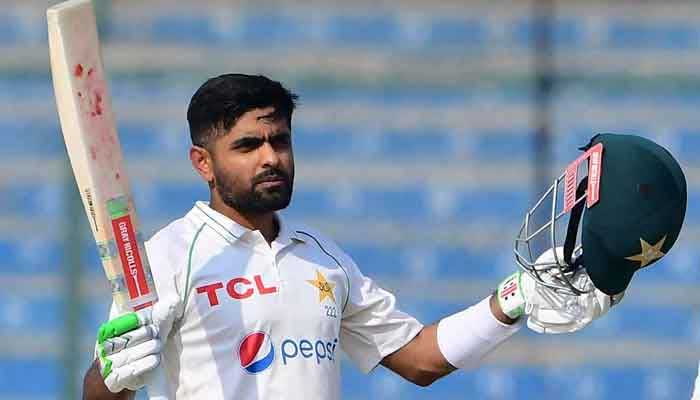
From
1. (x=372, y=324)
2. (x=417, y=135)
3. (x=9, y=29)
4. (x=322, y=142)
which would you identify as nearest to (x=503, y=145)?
(x=417, y=135)

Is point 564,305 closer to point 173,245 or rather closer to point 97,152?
point 173,245

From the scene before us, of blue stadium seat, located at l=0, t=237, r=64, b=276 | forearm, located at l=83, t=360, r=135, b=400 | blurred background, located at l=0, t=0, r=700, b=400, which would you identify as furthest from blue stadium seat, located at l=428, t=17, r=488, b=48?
forearm, located at l=83, t=360, r=135, b=400

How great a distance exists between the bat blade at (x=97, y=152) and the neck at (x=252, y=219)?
0.19 meters

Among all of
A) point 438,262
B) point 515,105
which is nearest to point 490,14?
point 515,105

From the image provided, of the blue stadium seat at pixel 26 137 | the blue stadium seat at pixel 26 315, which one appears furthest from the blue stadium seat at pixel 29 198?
the blue stadium seat at pixel 26 315

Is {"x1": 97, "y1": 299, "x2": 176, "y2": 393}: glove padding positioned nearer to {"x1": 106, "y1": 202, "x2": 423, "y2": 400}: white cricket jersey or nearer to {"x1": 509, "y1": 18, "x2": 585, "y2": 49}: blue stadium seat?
{"x1": 106, "y1": 202, "x2": 423, "y2": 400}: white cricket jersey

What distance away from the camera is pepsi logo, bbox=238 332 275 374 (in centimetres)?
298

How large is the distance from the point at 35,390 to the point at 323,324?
2.91 meters

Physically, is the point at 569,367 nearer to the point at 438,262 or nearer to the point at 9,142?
the point at 438,262

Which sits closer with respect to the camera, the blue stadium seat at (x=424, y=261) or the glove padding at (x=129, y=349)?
the glove padding at (x=129, y=349)

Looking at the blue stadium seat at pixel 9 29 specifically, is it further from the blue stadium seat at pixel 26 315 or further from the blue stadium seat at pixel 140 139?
the blue stadium seat at pixel 26 315

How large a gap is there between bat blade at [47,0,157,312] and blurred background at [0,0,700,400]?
2796mm

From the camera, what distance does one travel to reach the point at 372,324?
10.6 ft

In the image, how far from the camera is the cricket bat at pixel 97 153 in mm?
2904
